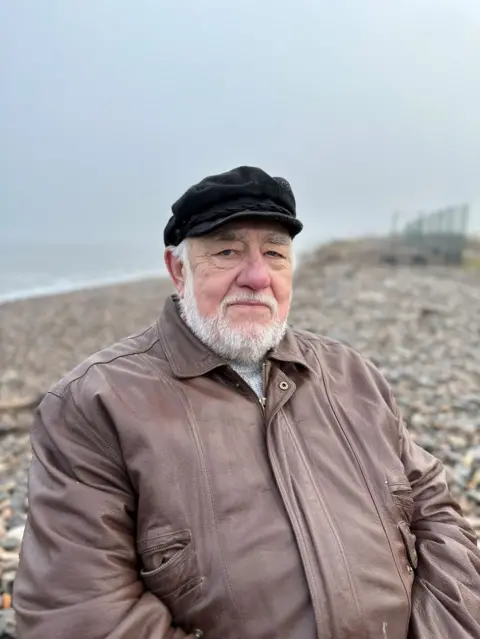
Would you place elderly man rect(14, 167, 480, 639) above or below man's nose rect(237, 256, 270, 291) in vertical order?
below

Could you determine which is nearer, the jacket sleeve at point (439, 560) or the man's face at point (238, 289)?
the jacket sleeve at point (439, 560)

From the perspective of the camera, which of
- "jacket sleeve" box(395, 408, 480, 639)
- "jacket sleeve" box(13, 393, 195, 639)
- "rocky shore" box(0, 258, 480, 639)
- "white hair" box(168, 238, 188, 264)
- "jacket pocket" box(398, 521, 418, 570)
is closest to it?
"jacket sleeve" box(13, 393, 195, 639)

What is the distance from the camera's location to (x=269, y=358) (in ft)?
7.45

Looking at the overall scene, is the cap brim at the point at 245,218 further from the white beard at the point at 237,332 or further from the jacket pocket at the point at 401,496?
the jacket pocket at the point at 401,496

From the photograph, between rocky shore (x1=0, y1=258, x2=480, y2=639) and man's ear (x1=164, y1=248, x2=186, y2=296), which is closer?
man's ear (x1=164, y1=248, x2=186, y2=296)

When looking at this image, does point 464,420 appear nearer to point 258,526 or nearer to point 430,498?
point 430,498

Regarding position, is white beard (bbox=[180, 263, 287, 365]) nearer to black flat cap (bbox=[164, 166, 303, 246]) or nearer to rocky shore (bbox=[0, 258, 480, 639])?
black flat cap (bbox=[164, 166, 303, 246])

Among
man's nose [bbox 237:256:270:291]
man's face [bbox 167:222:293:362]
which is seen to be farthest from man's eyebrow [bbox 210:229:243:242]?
man's nose [bbox 237:256:270:291]

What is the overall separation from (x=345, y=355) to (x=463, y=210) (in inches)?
1226

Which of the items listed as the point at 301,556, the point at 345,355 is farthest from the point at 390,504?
the point at 345,355

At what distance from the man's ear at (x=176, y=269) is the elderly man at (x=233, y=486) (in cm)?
3

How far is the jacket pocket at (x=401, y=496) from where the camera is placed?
2.11 meters

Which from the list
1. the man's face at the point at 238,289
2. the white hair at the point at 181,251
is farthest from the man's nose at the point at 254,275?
the white hair at the point at 181,251

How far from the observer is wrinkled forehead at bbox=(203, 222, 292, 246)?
86.4 inches
